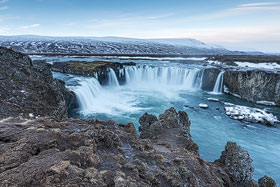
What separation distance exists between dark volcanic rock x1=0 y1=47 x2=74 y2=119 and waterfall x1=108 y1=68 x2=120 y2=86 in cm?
1999

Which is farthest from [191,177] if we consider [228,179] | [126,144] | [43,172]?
[43,172]

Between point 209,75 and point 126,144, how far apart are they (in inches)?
1181

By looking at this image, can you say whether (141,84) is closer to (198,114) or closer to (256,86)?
(198,114)

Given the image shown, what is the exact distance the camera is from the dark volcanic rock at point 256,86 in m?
23.2

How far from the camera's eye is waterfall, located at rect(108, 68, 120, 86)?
32453 mm

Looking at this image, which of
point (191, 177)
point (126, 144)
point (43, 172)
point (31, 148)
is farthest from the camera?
point (126, 144)

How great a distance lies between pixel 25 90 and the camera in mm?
9102

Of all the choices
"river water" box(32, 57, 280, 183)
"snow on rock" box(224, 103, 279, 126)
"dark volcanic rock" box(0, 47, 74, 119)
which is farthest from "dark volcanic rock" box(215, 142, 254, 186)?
"snow on rock" box(224, 103, 279, 126)

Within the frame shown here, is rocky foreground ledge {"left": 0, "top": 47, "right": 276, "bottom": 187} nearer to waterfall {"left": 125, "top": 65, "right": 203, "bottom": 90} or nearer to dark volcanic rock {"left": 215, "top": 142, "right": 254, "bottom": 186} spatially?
dark volcanic rock {"left": 215, "top": 142, "right": 254, "bottom": 186}

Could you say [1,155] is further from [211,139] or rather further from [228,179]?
[211,139]

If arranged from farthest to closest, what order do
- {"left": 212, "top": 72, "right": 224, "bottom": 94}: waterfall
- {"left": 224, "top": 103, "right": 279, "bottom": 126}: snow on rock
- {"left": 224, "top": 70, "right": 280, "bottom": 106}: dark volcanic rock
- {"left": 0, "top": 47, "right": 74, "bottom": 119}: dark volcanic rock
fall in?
{"left": 212, "top": 72, "right": 224, "bottom": 94}: waterfall, {"left": 224, "top": 70, "right": 280, "bottom": 106}: dark volcanic rock, {"left": 224, "top": 103, "right": 279, "bottom": 126}: snow on rock, {"left": 0, "top": 47, "right": 74, "bottom": 119}: dark volcanic rock

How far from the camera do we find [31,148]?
3.30 m

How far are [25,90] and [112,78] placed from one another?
24.1 m

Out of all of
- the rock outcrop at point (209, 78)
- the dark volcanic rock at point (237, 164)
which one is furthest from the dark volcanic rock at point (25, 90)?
the rock outcrop at point (209, 78)
